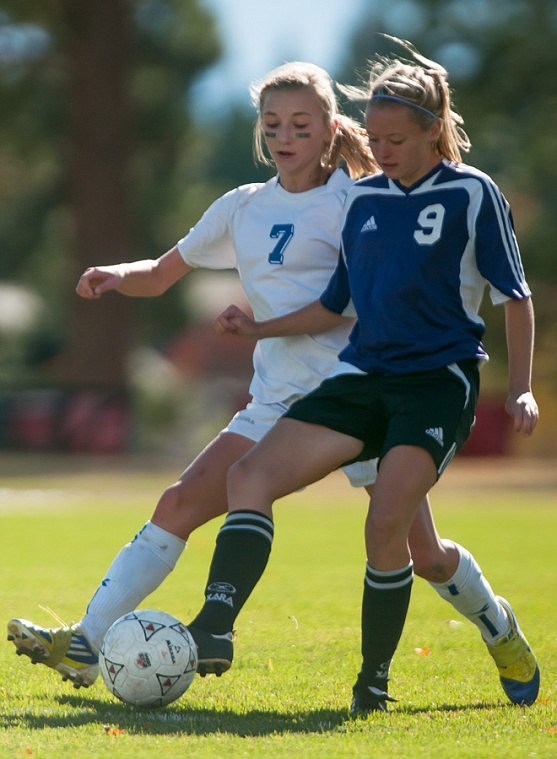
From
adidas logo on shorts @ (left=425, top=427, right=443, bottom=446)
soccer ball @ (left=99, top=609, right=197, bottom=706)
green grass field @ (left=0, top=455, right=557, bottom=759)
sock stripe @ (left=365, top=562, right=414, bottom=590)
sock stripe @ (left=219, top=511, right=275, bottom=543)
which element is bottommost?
green grass field @ (left=0, top=455, right=557, bottom=759)

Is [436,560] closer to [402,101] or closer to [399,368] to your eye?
[399,368]

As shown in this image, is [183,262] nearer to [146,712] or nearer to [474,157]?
[146,712]

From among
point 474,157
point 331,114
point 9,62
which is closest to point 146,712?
point 331,114

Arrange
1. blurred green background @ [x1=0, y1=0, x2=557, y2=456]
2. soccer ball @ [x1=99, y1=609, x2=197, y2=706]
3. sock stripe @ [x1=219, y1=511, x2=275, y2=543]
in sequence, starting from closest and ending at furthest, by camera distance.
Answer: soccer ball @ [x1=99, y1=609, x2=197, y2=706], sock stripe @ [x1=219, y1=511, x2=275, y2=543], blurred green background @ [x1=0, y1=0, x2=557, y2=456]

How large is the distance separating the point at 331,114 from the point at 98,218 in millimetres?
24191

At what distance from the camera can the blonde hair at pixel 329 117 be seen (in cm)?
547

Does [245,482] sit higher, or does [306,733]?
[245,482]

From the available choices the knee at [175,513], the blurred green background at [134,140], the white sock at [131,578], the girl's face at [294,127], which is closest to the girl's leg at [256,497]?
the knee at [175,513]

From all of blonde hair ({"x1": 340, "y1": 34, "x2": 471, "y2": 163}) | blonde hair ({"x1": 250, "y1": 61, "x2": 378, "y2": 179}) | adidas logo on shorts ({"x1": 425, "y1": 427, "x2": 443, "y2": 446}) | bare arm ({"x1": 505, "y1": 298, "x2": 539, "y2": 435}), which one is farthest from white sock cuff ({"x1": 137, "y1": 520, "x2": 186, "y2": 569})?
blonde hair ({"x1": 340, "y1": 34, "x2": 471, "y2": 163})

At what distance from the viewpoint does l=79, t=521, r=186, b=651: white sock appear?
530cm

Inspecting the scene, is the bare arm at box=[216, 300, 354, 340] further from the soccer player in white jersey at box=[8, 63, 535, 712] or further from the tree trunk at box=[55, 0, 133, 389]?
the tree trunk at box=[55, 0, 133, 389]

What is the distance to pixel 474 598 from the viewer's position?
5375 mm

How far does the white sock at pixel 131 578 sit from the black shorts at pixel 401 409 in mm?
821

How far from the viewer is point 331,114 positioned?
552 centimetres
